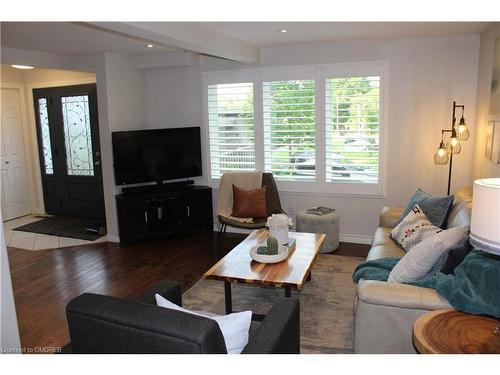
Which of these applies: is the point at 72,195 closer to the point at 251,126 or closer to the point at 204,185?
the point at 204,185

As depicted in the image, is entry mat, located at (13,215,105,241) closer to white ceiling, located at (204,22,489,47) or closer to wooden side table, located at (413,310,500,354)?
white ceiling, located at (204,22,489,47)

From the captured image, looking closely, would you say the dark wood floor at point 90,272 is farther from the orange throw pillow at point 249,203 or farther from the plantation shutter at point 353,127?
the plantation shutter at point 353,127

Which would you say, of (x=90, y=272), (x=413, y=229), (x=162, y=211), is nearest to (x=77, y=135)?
(x=162, y=211)

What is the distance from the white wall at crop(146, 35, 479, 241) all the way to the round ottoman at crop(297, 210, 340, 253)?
1.75ft

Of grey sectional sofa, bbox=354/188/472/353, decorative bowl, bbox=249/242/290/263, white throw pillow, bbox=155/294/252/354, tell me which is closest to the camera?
white throw pillow, bbox=155/294/252/354

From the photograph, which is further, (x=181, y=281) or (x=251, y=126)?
(x=251, y=126)

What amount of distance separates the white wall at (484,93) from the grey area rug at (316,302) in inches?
61.8

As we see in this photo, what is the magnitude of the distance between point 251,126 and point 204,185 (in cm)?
108

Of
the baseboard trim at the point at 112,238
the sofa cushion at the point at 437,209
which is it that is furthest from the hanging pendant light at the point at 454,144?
the baseboard trim at the point at 112,238

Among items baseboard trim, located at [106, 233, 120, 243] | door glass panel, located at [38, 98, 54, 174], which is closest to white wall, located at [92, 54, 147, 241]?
baseboard trim, located at [106, 233, 120, 243]

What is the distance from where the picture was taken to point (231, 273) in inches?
120

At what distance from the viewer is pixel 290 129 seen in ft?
16.8

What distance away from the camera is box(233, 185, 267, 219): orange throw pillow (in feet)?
15.8
